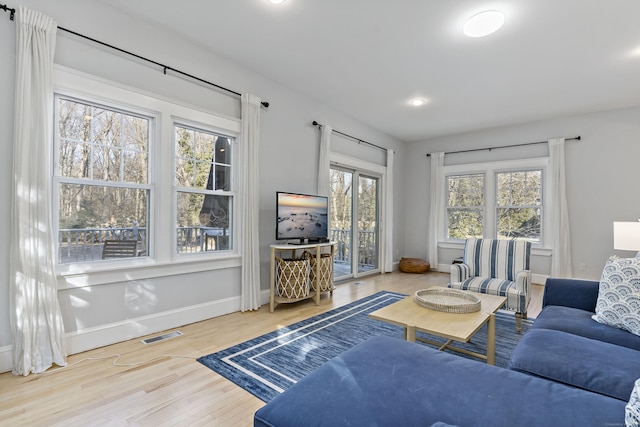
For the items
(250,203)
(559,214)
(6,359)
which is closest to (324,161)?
(250,203)

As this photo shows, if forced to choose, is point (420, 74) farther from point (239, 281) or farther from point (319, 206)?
point (239, 281)

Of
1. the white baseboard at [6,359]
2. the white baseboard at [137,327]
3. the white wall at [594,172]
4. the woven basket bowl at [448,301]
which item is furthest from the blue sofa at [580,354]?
the white wall at [594,172]

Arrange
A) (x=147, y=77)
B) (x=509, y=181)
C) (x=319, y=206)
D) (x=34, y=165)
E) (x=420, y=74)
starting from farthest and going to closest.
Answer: (x=509, y=181) < (x=319, y=206) < (x=420, y=74) < (x=147, y=77) < (x=34, y=165)

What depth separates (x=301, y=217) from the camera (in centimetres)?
402

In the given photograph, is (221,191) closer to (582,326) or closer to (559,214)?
(582,326)

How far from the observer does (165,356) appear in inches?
95.3

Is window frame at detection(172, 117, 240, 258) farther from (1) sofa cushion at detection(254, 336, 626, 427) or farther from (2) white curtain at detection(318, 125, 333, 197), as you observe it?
(1) sofa cushion at detection(254, 336, 626, 427)

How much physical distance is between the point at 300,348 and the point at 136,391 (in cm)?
117

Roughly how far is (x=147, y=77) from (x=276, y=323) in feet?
8.65

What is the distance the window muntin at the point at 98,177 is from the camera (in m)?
2.50

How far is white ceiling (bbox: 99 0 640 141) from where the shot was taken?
2.60m

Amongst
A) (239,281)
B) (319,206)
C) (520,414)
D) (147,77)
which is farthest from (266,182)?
(520,414)

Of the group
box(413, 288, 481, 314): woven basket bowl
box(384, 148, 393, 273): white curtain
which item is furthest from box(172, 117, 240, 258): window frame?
box(384, 148, 393, 273): white curtain

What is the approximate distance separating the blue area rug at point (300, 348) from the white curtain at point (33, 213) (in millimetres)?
1098
